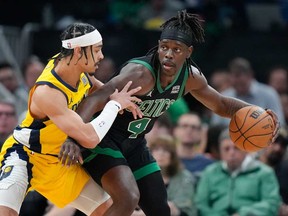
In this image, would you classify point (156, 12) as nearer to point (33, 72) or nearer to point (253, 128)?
point (33, 72)

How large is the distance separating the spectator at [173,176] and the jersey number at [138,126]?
2.00 meters

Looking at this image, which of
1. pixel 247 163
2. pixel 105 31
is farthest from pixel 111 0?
pixel 247 163

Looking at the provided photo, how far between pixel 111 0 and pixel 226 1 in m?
1.64

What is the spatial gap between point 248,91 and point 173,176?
2.65 meters

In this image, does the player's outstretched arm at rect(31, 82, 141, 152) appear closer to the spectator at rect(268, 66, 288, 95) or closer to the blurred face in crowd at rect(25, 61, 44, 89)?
the blurred face in crowd at rect(25, 61, 44, 89)

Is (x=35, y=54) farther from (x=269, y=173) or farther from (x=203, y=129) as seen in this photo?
(x=269, y=173)

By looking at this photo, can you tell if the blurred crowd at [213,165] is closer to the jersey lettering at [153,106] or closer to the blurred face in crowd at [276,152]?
the blurred face in crowd at [276,152]

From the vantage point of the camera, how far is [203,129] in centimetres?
1180

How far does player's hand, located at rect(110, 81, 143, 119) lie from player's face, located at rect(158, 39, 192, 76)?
11.3 inches

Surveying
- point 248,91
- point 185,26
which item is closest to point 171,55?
point 185,26

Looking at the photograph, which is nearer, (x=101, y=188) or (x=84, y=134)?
(x=84, y=134)

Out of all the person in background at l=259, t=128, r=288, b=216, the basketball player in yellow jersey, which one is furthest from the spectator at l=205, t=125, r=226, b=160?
the basketball player in yellow jersey

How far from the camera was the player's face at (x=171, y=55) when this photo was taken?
7219 mm

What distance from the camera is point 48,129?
281 inches
